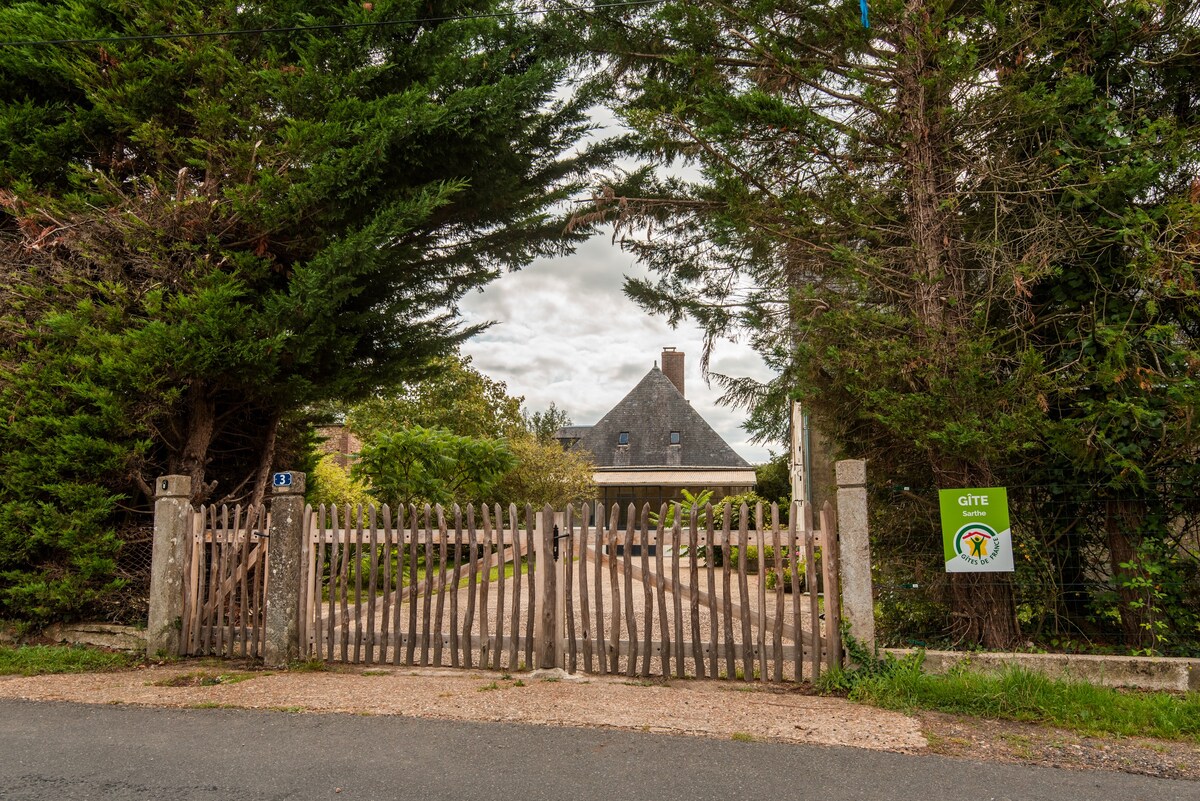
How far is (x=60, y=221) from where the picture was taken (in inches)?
326

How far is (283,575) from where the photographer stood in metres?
7.09

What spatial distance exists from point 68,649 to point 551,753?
6.00 meters

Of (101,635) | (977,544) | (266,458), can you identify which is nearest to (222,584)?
(101,635)

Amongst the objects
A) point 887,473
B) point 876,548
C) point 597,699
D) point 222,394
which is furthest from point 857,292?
point 222,394

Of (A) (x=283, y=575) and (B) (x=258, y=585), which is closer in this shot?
(A) (x=283, y=575)

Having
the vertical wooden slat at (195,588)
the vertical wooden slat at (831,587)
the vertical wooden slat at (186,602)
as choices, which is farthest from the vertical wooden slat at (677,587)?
the vertical wooden slat at (186,602)

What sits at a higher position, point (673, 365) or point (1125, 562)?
point (673, 365)

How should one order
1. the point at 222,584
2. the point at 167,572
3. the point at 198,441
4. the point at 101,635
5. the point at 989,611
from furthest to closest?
the point at 198,441
the point at 101,635
the point at 167,572
the point at 222,584
the point at 989,611

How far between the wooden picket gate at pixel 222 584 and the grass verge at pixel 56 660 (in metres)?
0.70

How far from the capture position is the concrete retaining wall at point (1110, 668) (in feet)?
19.2

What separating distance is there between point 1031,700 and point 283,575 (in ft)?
21.2

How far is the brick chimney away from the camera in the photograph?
1346 inches

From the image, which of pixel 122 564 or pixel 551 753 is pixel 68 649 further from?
pixel 551 753

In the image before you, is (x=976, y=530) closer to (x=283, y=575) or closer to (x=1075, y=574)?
(x=1075, y=574)
